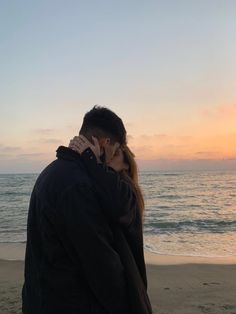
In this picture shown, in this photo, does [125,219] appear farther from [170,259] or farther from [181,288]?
[170,259]

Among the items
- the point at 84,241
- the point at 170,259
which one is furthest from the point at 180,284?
the point at 84,241

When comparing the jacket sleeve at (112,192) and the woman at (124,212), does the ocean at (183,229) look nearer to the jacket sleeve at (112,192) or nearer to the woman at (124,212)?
the woman at (124,212)

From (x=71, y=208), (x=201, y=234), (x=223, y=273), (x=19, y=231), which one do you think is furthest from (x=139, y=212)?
(x=19, y=231)

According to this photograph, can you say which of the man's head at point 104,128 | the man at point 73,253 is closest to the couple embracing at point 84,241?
the man at point 73,253

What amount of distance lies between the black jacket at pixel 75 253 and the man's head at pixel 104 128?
0.24m

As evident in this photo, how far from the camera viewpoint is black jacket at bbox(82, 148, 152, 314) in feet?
6.88

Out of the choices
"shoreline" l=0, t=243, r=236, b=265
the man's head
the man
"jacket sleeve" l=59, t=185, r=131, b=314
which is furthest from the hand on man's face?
"shoreline" l=0, t=243, r=236, b=265

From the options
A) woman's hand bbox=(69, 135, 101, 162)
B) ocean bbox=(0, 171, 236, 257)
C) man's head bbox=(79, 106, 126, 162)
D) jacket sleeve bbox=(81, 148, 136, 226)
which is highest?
man's head bbox=(79, 106, 126, 162)

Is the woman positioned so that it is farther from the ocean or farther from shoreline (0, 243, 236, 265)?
the ocean

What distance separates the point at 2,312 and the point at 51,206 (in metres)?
4.48

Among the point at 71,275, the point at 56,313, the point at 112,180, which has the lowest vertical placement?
the point at 56,313

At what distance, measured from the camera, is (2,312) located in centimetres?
604

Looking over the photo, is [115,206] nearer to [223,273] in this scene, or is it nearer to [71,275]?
[71,275]

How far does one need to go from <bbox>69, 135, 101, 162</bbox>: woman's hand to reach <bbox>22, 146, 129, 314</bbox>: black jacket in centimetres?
12
